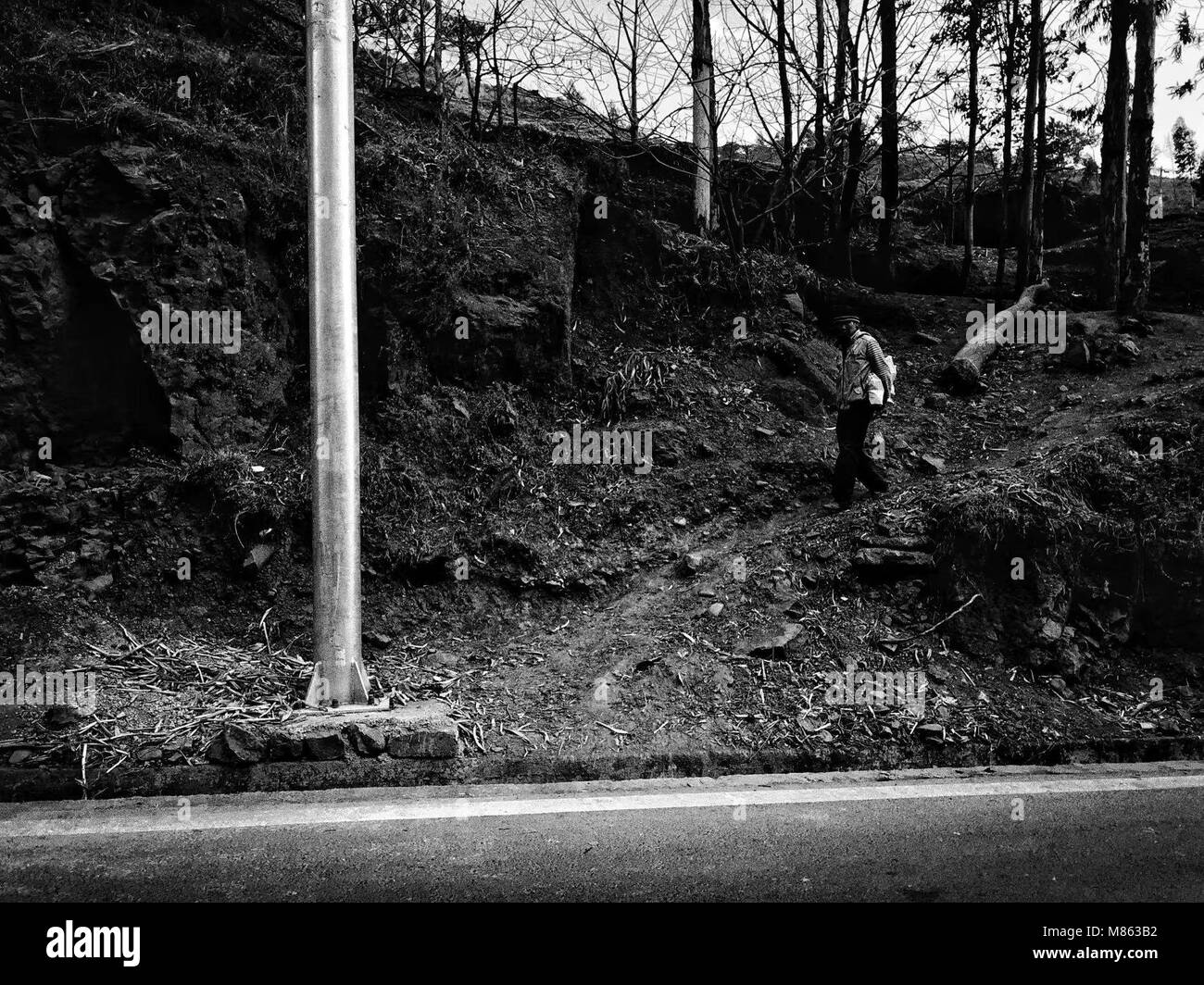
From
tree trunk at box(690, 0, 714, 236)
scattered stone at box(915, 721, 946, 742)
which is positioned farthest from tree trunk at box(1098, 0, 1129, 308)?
scattered stone at box(915, 721, 946, 742)

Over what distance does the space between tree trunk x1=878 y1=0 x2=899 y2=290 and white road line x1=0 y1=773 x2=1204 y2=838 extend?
10657 millimetres

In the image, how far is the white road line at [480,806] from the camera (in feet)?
14.4

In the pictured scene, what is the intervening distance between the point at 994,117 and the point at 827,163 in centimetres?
951

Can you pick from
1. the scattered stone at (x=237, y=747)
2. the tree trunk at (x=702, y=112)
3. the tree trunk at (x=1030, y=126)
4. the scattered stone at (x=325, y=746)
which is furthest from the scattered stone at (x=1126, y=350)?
the scattered stone at (x=237, y=747)

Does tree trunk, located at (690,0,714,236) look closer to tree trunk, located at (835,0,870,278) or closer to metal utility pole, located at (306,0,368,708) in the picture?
tree trunk, located at (835,0,870,278)

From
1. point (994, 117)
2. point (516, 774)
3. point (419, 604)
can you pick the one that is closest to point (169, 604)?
point (419, 604)

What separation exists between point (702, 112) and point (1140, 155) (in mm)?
7588

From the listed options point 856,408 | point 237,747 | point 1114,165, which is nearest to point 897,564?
point 856,408

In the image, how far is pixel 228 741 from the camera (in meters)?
5.15

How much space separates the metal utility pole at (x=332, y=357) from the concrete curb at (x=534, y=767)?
2.23 ft

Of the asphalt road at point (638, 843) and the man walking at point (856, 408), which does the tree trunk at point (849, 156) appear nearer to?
the man walking at point (856, 408)

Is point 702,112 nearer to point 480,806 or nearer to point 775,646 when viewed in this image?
point 775,646

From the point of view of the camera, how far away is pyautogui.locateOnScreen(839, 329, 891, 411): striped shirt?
8.45 metres

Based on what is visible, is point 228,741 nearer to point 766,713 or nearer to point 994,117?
point 766,713
